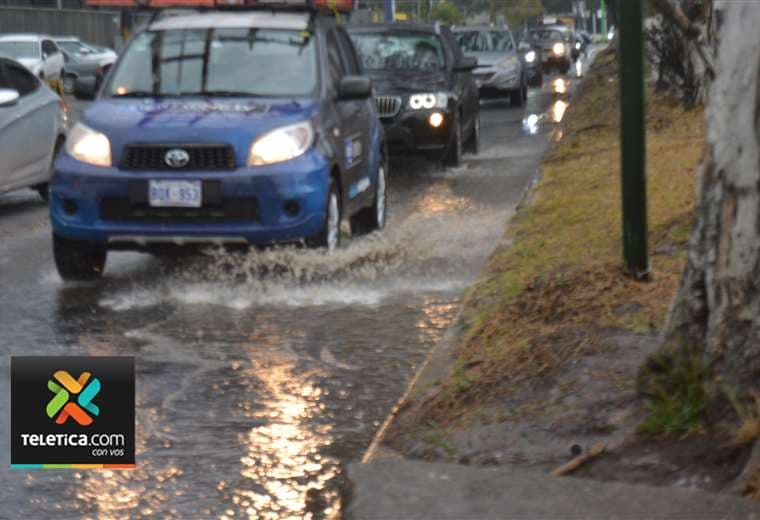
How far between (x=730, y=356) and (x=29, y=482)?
252 centimetres

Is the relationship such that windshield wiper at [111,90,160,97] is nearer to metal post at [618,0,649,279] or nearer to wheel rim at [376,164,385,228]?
wheel rim at [376,164,385,228]

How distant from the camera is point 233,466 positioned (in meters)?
6.23

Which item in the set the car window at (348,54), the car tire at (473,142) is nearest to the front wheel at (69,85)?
the car window at (348,54)

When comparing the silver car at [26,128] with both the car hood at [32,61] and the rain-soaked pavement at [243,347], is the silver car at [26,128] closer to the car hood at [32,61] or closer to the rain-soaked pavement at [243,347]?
the rain-soaked pavement at [243,347]

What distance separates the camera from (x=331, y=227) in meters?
10.9

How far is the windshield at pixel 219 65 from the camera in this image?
11.3m

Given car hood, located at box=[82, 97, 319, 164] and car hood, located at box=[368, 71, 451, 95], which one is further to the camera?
car hood, located at box=[368, 71, 451, 95]

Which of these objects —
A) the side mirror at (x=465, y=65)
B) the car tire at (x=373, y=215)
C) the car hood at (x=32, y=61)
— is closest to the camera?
the car tire at (x=373, y=215)

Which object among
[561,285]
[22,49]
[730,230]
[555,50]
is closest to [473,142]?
[561,285]

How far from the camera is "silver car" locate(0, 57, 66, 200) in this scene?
1486cm

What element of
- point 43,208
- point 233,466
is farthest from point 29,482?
point 43,208

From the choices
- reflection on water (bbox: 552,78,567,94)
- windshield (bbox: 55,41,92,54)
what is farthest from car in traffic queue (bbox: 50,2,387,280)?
windshield (bbox: 55,41,92,54)

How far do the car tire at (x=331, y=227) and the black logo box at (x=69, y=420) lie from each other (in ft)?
15.0

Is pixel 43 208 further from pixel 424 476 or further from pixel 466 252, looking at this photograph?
pixel 424 476
